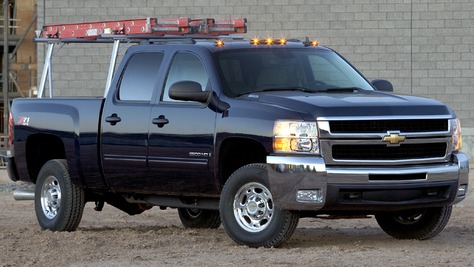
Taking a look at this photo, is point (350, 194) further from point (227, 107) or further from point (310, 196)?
point (227, 107)

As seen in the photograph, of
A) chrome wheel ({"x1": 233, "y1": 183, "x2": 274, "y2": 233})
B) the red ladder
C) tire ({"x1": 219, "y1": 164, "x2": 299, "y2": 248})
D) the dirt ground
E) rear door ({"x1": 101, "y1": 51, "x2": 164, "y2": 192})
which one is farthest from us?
the red ladder

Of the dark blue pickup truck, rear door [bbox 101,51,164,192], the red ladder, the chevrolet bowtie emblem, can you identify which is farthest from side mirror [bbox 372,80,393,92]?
the red ladder

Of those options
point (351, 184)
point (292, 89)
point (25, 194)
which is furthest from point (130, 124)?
point (351, 184)

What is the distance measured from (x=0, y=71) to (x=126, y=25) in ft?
114

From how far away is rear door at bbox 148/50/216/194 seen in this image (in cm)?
1222

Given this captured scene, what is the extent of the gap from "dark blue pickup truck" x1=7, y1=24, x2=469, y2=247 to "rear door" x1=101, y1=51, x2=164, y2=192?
0.01m

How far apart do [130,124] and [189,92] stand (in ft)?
A: 3.49

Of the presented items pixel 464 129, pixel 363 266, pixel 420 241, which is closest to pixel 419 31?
pixel 464 129

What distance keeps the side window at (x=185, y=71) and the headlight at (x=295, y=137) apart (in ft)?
4.79

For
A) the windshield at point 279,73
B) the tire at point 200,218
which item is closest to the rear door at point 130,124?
the windshield at point 279,73

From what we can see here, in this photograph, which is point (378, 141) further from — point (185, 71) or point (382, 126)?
point (185, 71)

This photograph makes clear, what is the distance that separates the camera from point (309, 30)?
36.3 metres

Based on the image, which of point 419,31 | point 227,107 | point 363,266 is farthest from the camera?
point 419,31

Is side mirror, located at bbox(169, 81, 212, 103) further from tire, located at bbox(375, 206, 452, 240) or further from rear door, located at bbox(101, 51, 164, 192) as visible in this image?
tire, located at bbox(375, 206, 452, 240)
